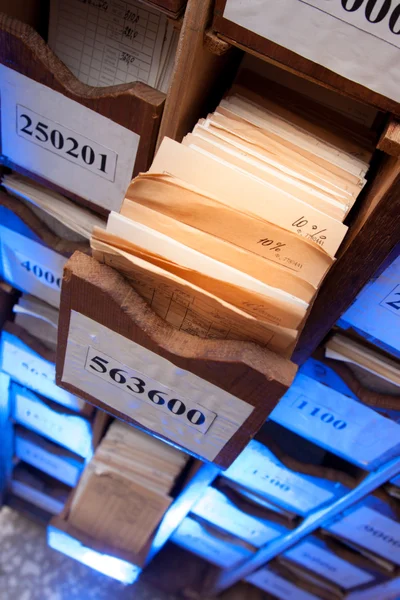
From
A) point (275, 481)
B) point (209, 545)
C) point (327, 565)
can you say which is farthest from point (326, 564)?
point (275, 481)

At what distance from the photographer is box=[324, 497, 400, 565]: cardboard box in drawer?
1452mm

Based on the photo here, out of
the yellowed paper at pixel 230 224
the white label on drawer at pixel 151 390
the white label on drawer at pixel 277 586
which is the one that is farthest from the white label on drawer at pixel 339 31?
the white label on drawer at pixel 277 586

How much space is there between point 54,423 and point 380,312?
1.35 m

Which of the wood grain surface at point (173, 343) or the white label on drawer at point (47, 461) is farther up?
the wood grain surface at point (173, 343)

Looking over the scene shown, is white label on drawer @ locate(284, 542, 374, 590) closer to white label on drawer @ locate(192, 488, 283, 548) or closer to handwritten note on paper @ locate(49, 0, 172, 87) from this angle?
white label on drawer @ locate(192, 488, 283, 548)

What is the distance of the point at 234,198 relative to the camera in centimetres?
70

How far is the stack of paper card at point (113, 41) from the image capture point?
0.85 metres

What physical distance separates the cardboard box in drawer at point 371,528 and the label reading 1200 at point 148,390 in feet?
2.92

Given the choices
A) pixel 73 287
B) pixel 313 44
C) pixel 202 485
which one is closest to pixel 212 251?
pixel 73 287

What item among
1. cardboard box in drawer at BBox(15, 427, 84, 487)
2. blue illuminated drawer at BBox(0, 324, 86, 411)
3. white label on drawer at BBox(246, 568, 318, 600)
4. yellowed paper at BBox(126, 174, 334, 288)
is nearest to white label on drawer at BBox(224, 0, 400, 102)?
yellowed paper at BBox(126, 174, 334, 288)

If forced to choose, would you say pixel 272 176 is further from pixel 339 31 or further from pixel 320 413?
pixel 320 413

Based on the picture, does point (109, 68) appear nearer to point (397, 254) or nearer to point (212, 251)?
point (212, 251)

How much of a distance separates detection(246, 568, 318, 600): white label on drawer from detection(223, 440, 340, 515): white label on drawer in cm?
60

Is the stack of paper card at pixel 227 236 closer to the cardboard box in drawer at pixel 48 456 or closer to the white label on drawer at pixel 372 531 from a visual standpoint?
the white label on drawer at pixel 372 531
